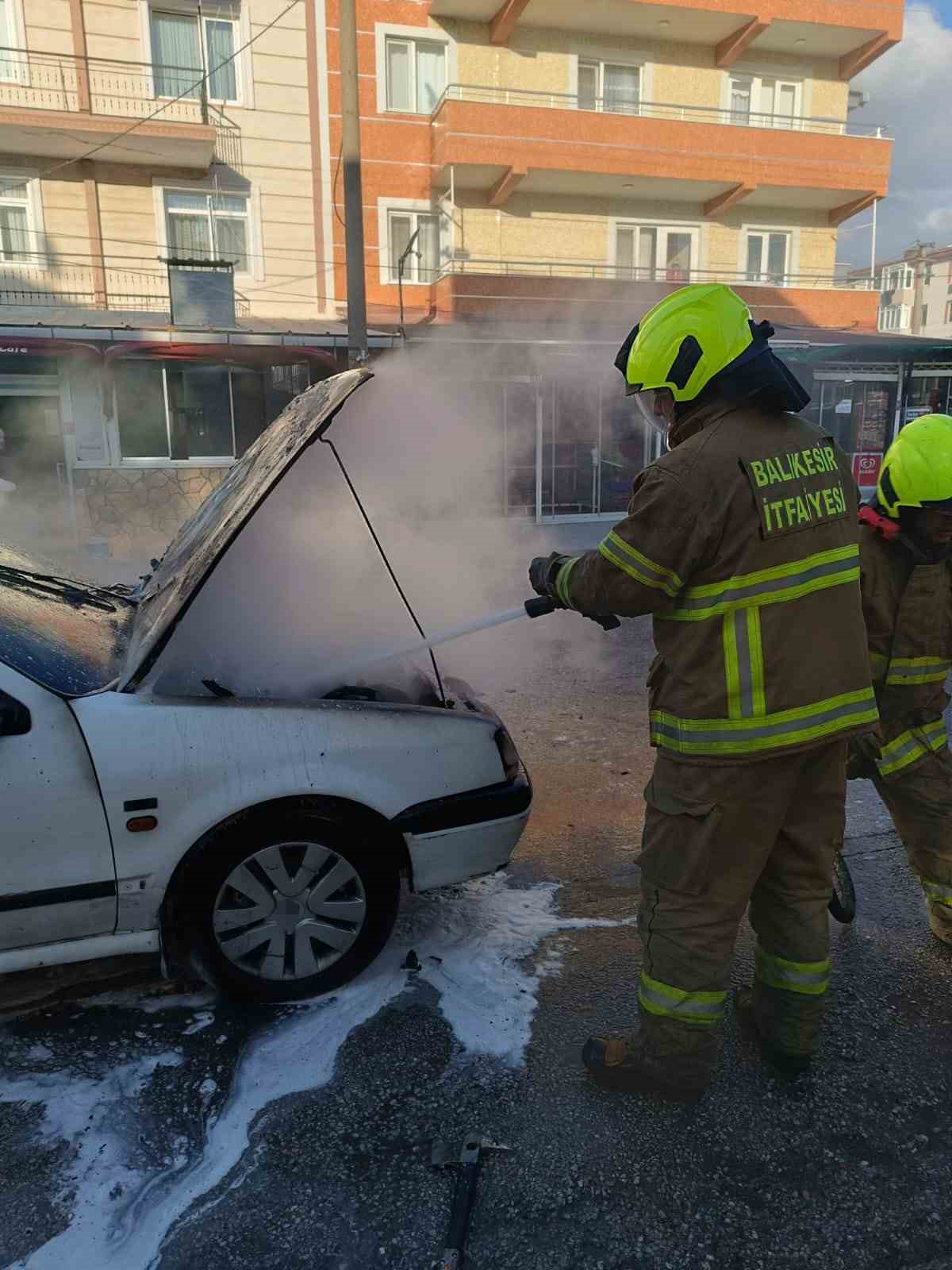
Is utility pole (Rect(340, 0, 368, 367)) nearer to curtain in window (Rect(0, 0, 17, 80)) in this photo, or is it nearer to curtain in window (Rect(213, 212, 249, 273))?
curtain in window (Rect(213, 212, 249, 273))

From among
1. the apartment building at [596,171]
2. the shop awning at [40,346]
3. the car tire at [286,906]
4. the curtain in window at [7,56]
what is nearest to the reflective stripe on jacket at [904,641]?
the car tire at [286,906]

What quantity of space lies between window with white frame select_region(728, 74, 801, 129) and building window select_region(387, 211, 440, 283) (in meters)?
7.27

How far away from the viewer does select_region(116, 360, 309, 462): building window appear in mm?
13531

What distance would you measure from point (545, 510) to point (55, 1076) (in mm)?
13321

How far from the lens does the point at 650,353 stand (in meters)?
2.26

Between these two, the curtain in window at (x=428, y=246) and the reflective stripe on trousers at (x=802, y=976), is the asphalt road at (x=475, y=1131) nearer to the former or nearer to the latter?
the reflective stripe on trousers at (x=802, y=976)

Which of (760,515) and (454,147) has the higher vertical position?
(454,147)

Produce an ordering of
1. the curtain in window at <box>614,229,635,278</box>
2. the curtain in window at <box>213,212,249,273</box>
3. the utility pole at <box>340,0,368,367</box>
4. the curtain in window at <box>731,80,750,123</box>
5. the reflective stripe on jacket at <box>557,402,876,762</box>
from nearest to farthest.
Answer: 1. the reflective stripe on jacket at <box>557,402,876,762</box>
2. the utility pole at <box>340,0,368,367</box>
3. the curtain in window at <box>213,212,249,273</box>
4. the curtain in window at <box>614,229,635,278</box>
5. the curtain in window at <box>731,80,750,123</box>

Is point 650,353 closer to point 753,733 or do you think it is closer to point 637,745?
point 753,733

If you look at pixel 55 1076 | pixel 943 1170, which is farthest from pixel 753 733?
pixel 55 1076

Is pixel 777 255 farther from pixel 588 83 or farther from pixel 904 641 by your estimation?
pixel 904 641

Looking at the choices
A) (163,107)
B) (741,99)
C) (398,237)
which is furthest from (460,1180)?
(741,99)

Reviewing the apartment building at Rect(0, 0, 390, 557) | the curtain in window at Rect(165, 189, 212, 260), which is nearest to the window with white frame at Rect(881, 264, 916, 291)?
the apartment building at Rect(0, 0, 390, 557)

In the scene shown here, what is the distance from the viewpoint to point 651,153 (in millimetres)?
17172
